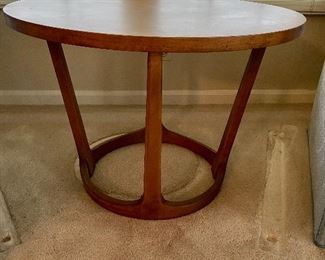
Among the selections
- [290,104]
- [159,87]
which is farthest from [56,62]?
[290,104]

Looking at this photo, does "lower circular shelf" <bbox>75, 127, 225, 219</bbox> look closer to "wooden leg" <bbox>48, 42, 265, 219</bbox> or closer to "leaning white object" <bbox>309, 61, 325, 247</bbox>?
"wooden leg" <bbox>48, 42, 265, 219</bbox>

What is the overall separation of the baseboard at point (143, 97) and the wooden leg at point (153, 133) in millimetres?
934

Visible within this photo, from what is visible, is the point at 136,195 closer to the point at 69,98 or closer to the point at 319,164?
the point at 69,98

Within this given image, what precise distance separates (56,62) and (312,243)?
933 millimetres

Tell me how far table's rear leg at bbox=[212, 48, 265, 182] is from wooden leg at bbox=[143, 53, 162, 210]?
30 centimetres

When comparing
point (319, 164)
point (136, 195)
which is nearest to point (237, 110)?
point (319, 164)

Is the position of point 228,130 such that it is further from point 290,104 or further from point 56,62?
point 290,104

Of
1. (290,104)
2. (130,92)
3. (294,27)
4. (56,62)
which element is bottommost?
(290,104)

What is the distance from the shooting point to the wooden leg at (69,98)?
3.88 ft

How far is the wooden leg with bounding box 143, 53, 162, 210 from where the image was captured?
3.19 feet

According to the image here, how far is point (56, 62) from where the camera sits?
120 cm

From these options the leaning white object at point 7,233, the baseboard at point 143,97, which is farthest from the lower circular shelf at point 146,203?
the baseboard at point 143,97

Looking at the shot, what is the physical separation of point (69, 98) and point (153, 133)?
0.35m

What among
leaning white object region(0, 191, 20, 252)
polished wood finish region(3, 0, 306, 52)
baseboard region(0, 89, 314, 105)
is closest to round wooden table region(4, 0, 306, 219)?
polished wood finish region(3, 0, 306, 52)
